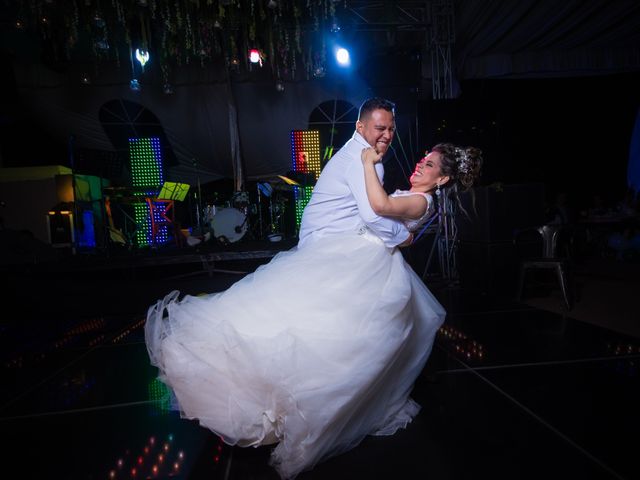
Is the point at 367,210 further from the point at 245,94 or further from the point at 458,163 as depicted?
the point at 245,94

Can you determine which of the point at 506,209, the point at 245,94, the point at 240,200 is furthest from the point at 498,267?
the point at 245,94

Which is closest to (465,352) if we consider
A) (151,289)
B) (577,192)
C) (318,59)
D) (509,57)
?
(151,289)

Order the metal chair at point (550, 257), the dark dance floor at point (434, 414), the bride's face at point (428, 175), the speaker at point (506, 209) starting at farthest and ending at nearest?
the speaker at point (506, 209), the metal chair at point (550, 257), the bride's face at point (428, 175), the dark dance floor at point (434, 414)

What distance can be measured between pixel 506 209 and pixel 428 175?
117 inches

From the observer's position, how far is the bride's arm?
1499 millimetres

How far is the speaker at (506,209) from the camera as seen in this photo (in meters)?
4.32

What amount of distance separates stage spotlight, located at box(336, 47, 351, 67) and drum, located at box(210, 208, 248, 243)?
3554 millimetres

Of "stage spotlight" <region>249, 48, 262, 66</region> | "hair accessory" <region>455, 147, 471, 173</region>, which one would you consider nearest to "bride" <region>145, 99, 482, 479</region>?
"hair accessory" <region>455, 147, 471, 173</region>

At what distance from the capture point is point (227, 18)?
6.86 metres

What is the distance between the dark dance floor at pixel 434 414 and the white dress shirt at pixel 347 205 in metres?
0.88

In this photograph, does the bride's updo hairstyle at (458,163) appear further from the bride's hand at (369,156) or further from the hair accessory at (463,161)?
the bride's hand at (369,156)

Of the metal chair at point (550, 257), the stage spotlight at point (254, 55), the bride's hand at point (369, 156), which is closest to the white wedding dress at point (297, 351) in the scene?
the bride's hand at point (369, 156)

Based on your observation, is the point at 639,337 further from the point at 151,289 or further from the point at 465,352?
the point at 151,289

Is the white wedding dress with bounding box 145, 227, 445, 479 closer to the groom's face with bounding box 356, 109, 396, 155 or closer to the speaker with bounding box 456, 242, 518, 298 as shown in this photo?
the groom's face with bounding box 356, 109, 396, 155
